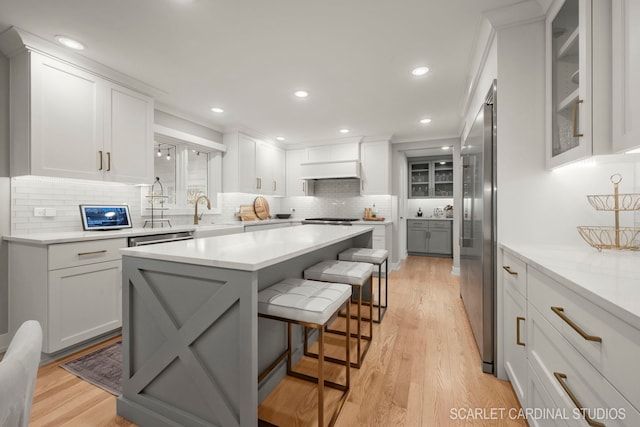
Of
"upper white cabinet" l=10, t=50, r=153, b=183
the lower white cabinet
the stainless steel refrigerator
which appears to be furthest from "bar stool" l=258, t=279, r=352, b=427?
"upper white cabinet" l=10, t=50, r=153, b=183

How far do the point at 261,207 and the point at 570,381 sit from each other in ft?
16.1

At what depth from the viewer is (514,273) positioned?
1581 mm

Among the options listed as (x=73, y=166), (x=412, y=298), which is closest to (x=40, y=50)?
(x=73, y=166)

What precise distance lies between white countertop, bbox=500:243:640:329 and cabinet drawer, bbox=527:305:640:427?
22 centimetres

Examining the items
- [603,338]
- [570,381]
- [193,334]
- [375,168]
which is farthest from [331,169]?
[603,338]

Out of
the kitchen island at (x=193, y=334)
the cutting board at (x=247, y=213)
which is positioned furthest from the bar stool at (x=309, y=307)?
the cutting board at (x=247, y=213)

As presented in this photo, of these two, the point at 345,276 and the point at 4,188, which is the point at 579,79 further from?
the point at 4,188

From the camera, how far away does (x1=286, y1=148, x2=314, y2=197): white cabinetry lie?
19.0ft

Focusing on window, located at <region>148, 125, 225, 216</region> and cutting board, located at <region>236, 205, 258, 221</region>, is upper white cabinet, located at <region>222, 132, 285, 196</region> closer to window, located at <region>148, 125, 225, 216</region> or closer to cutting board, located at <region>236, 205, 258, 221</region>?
window, located at <region>148, 125, 225, 216</region>

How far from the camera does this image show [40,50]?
7.22 feet

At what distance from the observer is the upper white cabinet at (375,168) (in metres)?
5.05

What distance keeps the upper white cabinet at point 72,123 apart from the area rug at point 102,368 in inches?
60.1

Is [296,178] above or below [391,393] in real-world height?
above

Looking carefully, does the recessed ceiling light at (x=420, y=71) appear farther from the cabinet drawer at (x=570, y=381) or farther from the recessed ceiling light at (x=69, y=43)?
the recessed ceiling light at (x=69, y=43)
